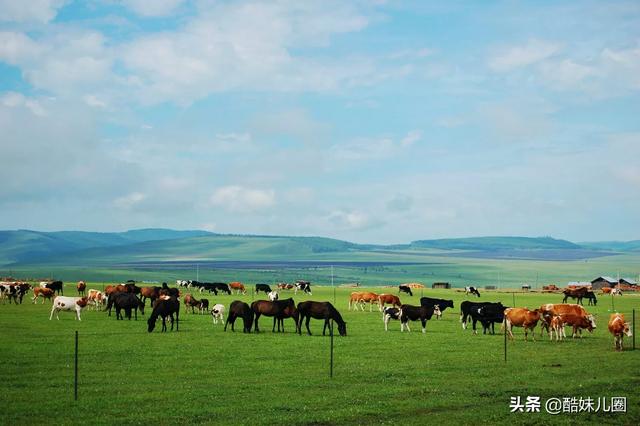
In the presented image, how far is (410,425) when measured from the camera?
15.8 m

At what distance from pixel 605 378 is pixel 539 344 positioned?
8.90 m

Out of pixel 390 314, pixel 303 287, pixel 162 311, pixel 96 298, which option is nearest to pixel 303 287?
pixel 303 287

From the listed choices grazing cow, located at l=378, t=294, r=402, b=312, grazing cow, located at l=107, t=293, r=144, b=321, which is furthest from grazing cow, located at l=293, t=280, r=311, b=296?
grazing cow, located at l=107, t=293, r=144, b=321

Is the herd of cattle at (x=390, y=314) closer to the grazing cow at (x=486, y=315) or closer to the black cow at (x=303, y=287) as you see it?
the grazing cow at (x=486, y=315)

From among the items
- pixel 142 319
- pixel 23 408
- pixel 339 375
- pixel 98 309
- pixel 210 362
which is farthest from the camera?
pixel 98 309

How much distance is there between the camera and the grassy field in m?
16.7

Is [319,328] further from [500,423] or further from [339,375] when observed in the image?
[500,423]

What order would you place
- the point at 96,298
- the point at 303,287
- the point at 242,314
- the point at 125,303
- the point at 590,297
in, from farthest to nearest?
the point at 303,287 < the point at 590,297 < the point at 96,298 < the point at 125,303 < the point at 242,314

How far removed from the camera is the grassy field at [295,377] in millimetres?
16734

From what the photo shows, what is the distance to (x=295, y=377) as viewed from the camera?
21.6 m

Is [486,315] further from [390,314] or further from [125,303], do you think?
[125,303]

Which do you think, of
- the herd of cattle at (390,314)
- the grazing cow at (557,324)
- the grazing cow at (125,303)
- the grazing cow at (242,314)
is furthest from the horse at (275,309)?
the grazing cow at (557,324)

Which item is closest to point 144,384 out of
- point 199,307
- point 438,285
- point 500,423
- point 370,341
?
point 500,423

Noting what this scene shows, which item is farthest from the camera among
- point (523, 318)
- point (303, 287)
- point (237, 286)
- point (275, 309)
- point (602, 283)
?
point (602, 283)
